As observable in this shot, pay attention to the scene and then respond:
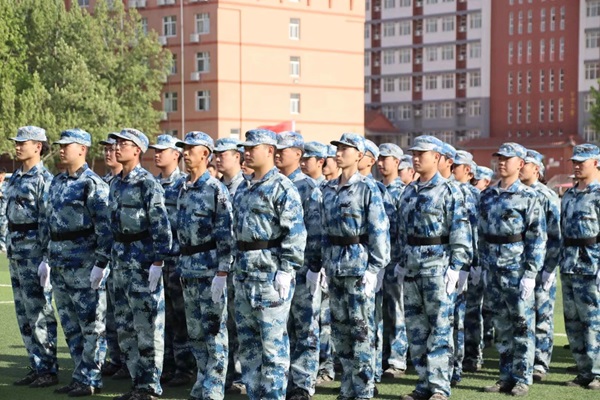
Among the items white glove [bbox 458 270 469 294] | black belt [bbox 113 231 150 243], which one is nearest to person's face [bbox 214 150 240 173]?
black belt [bbox 113 231 150 243]

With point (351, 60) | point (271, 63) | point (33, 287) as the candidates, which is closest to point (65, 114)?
point (271, 63)

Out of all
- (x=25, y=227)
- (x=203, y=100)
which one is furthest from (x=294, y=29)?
(x=25, y=227)

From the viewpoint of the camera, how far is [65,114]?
2060 inches

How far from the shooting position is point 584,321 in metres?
10.9

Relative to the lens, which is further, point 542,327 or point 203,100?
point 203,100

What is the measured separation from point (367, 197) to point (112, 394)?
3.18 meters

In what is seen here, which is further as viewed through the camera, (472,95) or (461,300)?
(472,95)

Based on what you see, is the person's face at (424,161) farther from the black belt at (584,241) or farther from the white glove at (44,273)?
the white glove at (44,273)

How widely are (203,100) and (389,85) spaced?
3616 cm

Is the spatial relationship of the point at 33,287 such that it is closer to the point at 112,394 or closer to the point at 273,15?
the point at 112,394

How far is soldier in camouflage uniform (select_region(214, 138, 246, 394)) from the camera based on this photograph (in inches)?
390

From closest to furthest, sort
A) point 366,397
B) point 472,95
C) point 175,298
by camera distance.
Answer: point 366,397 < point 175,298 < point 472,95

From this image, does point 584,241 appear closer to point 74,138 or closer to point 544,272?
point 544,272

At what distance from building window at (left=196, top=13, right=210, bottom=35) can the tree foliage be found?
3.55m
